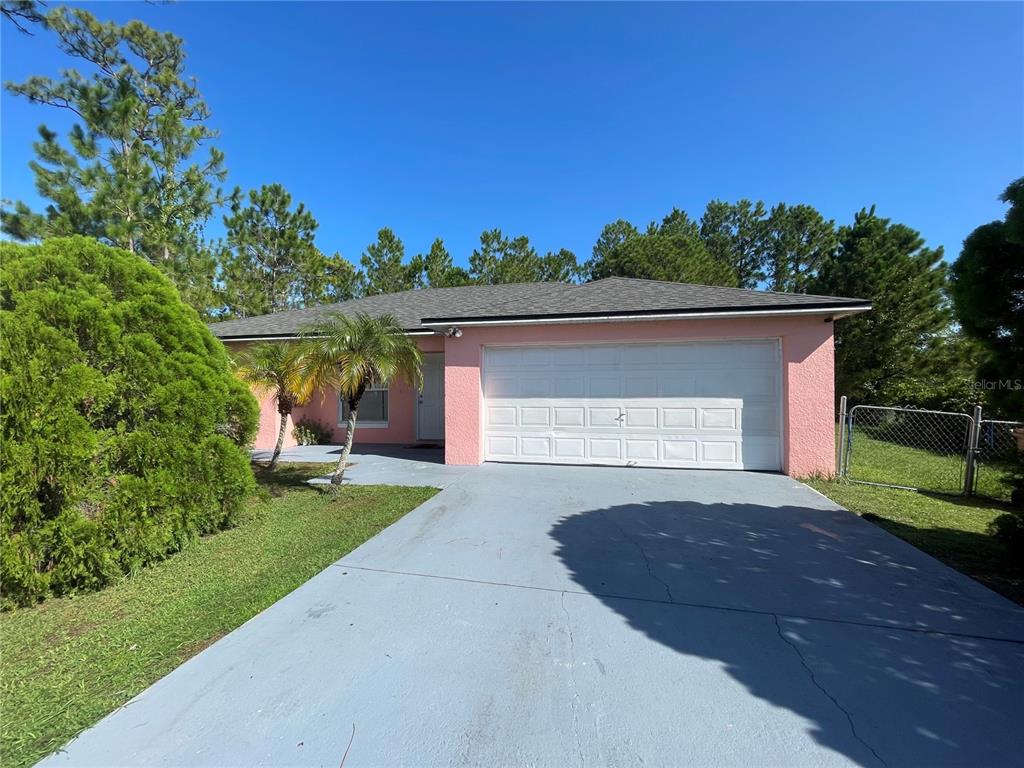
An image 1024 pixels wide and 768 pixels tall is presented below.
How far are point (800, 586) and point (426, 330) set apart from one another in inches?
314

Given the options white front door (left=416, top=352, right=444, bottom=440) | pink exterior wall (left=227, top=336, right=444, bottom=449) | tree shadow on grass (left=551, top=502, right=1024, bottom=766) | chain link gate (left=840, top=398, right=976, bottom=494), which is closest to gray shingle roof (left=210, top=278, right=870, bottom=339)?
white front door (left=416, top=352, right=444, bottom=440)

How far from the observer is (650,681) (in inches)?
93.4

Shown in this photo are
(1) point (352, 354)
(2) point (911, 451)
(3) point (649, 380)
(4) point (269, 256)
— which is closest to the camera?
(1) point (352, 354)

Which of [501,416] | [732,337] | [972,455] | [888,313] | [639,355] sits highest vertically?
[888,313]

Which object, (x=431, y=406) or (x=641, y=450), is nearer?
(x=641, y=450)

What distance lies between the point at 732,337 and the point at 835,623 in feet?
17.7

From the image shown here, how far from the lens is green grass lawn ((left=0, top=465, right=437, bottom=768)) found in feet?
7.19

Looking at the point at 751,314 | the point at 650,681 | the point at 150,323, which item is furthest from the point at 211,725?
the point at 751,314

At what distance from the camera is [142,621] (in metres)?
3.06

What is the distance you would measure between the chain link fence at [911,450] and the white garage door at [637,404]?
1.56 metres

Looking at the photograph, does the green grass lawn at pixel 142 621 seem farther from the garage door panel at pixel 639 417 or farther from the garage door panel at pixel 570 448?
the garage door panel at pixel 639 417

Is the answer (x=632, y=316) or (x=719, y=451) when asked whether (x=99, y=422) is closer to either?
(x=632, y=316)

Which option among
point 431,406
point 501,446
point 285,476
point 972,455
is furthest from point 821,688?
point 431,406

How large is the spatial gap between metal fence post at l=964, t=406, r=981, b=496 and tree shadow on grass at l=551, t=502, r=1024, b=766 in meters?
3.40
